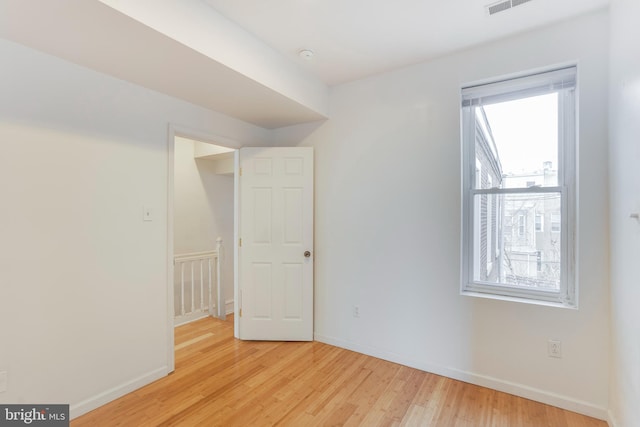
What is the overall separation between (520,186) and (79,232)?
128 inches

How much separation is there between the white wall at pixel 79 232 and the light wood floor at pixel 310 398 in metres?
0.28

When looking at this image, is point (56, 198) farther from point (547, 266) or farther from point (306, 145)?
point (547, 266)

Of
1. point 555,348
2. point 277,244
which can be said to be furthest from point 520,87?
point 277,244

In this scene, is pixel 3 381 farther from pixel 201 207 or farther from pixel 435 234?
pixel 435 234

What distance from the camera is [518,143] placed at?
2.31m

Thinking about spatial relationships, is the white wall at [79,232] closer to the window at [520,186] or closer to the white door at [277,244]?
the white door at [277,244]

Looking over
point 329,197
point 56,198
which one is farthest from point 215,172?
point 56,198

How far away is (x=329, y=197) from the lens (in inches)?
123

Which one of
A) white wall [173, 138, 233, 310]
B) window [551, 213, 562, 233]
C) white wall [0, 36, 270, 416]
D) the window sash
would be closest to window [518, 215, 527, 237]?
window [551, 213, 562, 233]

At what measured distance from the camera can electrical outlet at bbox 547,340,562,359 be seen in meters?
2.06

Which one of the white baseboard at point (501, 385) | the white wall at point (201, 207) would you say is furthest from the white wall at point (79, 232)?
the white baseboard at point (501, 385)

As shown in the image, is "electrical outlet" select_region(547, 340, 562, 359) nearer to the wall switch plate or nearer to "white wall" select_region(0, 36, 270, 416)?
"white wall" select_region(0, 36, 270, 416)

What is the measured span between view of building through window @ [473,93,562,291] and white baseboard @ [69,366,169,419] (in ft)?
9.20

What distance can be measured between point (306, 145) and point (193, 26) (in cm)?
168
